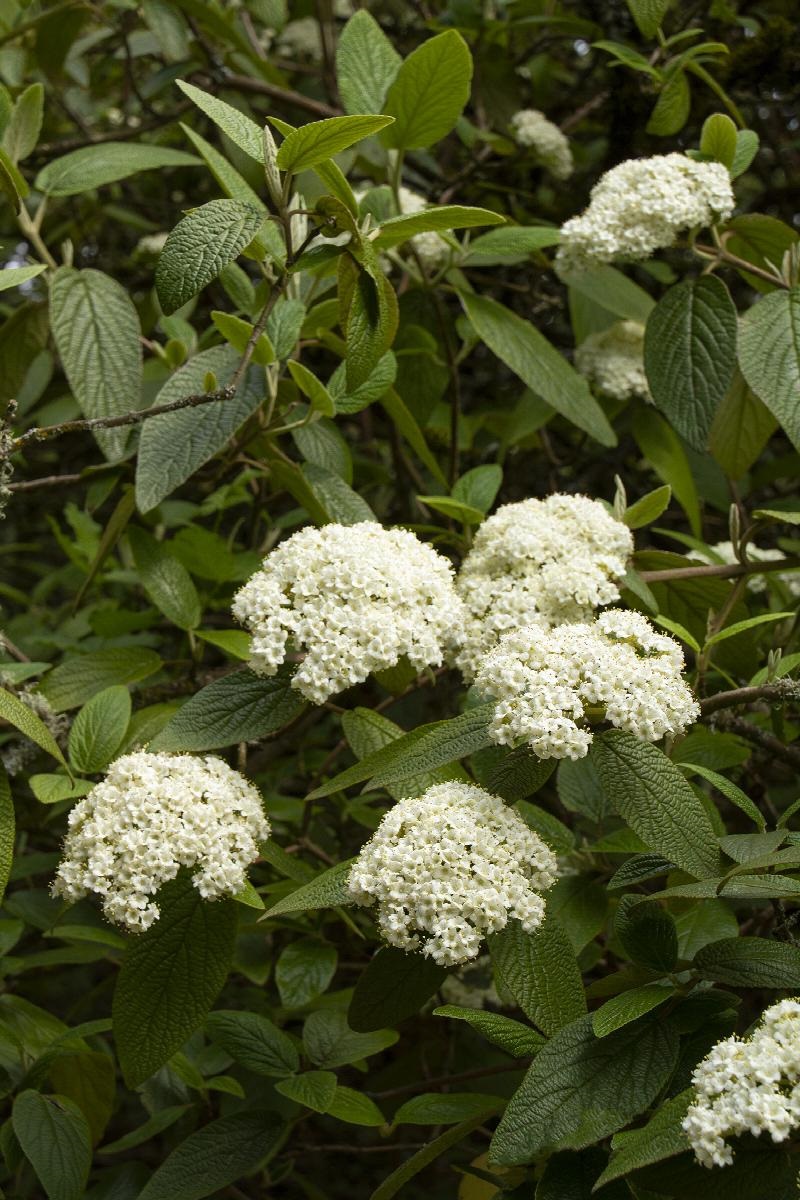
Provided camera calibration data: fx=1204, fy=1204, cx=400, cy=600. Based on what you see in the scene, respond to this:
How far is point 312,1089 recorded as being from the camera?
1447mm

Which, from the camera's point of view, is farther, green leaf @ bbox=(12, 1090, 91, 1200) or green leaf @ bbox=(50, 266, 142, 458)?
green leaf @ bbox=(50, 266, 142, 458)

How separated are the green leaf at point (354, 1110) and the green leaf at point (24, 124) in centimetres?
146

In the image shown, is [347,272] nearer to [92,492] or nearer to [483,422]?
[92,492]

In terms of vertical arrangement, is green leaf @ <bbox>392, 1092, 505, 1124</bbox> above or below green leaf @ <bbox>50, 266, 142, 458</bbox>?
below

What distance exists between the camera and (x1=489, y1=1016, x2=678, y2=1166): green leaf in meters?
1.09

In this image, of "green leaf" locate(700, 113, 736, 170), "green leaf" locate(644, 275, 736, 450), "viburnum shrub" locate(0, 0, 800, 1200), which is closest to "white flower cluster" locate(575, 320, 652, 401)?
"viburnum shrub" locate(0, 0, 800, 1200)

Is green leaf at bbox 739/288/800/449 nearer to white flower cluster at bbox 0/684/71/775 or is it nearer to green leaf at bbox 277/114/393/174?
green leaf at bbox 277/114/393/174

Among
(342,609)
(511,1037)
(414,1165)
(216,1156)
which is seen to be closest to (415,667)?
(342,609)

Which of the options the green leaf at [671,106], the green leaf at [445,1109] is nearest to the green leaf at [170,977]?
the green leaf at [445,1109]

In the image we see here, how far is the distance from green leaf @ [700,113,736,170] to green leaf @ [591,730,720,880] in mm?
1078

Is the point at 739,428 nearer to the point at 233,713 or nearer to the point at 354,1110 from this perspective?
the point at 233,713

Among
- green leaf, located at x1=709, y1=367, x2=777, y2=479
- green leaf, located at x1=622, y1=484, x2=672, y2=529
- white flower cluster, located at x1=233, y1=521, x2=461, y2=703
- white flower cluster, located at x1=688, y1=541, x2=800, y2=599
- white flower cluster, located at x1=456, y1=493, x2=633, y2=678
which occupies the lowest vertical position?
white flower cluster, located at x1=688, y1=541, x2=800, y2=599

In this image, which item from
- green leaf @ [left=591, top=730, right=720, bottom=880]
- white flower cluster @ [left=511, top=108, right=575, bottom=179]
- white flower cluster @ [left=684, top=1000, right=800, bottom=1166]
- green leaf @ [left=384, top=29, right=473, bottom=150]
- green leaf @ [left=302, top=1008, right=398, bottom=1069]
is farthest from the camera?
white flower cluster @ [left=511, top=108, right=575, bottom=179]

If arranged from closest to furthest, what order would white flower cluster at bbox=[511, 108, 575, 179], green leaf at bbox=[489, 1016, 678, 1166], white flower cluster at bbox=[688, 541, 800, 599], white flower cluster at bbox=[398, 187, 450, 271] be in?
green leaf at bbox=[489, 1016, 678, 1166] < white flower cluster at bbox=[688, 541, 800, 599] < white flower cluster at bbox=[398, 187, 450, 271] < white flower cluster at bbox=[511, 108, 575, 179]
